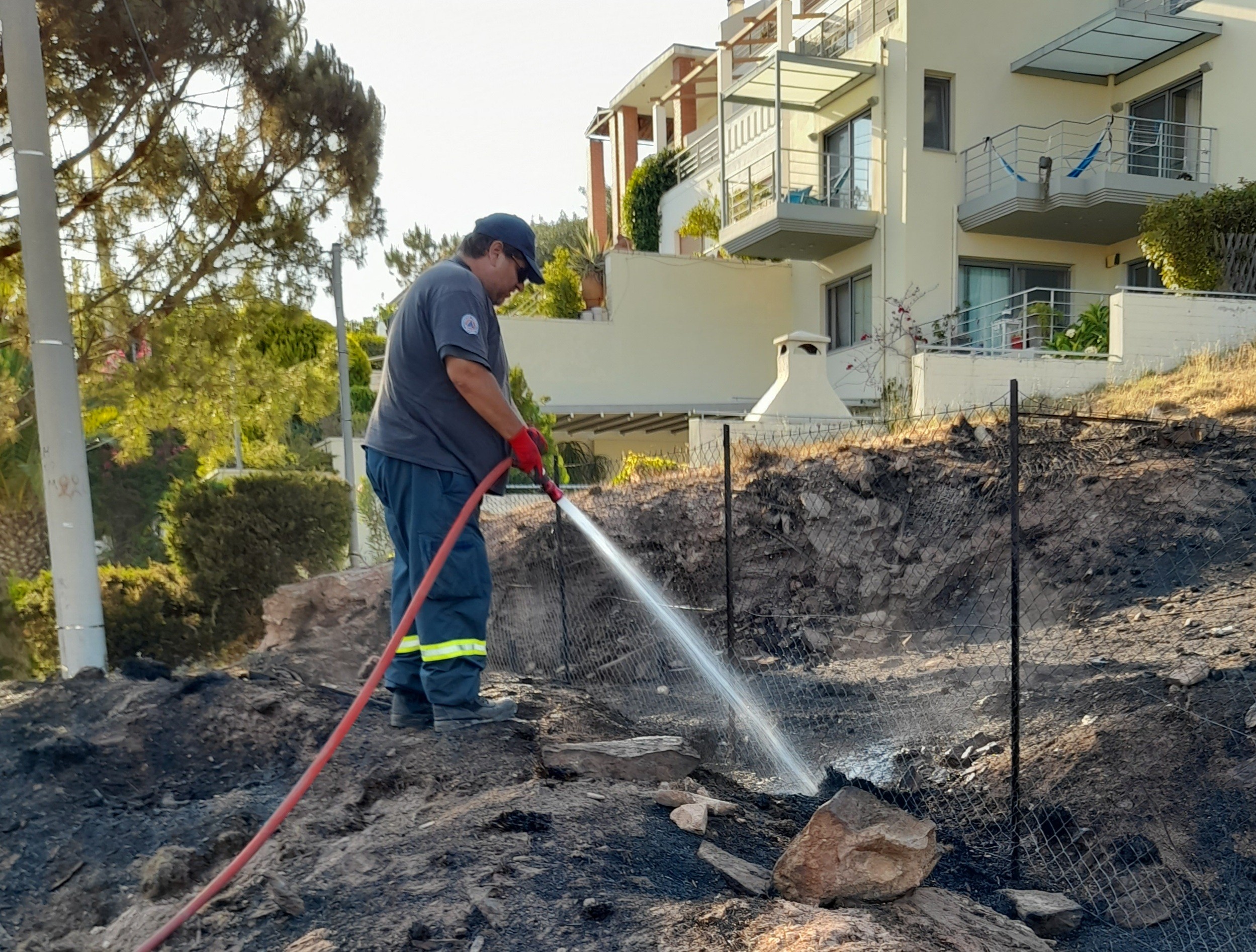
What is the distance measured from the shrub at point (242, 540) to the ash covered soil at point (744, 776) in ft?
8.42

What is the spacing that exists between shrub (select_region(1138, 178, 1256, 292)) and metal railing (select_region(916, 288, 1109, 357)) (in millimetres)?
897

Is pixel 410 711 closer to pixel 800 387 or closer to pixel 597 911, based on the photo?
pixel 597 911

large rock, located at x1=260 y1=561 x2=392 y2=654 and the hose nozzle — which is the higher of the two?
the hose nozzle

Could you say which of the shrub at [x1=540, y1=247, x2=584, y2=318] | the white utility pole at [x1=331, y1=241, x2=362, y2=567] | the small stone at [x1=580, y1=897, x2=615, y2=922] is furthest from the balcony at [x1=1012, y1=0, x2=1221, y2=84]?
the small stone at [x1=580, y1=897, x2=615, y2=922]

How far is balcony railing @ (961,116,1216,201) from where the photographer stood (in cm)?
1420

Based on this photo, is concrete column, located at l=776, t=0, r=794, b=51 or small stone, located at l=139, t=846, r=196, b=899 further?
concrete column, located at l=776, t=0, r=794, b=51

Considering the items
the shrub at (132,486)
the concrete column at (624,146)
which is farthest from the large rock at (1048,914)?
the concrete column at (624,146)

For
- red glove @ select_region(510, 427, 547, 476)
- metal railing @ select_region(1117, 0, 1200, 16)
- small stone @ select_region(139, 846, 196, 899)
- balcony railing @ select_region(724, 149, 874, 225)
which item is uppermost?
metal railing @ select_region(1117, 0, 1200, 16)

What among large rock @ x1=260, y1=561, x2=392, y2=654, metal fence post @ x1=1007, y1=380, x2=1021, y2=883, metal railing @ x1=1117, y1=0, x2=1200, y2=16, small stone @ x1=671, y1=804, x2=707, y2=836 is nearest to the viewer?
small stone @ x1=671, y1=804, x2=707, y2=836

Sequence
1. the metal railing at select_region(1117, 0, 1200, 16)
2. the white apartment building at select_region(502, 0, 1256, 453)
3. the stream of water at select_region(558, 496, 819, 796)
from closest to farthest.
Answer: the stream of water at select_region(558, 496, 819, 796) < the white apartment building at select_region(502, 0, 1256, 453) < the metal railing at select_region(1117, 0, 1200, 16)

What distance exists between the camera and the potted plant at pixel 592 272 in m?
17.5

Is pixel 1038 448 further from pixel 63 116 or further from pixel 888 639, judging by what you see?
pixel 63 116

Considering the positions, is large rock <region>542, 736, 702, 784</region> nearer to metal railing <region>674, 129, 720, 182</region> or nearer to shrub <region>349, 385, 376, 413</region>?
metal railing <region>674, 129, 720, 182</region>

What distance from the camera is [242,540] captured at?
9.75 m
